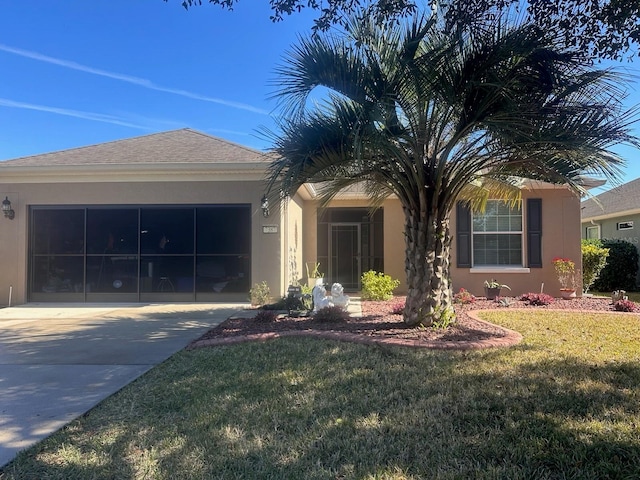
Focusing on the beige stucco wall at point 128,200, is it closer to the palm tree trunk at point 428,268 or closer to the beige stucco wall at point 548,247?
the palm tree trunk at point 428,268

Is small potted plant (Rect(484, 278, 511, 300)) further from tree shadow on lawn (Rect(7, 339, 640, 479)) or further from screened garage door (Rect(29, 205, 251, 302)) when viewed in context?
screened garage door (Rect(29, 205, 251, 302))

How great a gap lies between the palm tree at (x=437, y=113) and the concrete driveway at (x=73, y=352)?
3499 millimetres

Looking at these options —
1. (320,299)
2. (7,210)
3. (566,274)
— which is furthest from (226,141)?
(566,274)

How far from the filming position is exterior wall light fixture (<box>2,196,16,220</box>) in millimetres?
11266

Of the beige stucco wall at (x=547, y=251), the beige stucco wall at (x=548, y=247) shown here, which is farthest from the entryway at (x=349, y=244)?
the beige stucco wall at (x=548, y=247)

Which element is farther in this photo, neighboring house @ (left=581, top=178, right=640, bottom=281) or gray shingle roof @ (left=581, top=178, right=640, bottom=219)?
gray shingle roof @ (left=581, top=178, right=640, bottom=219)

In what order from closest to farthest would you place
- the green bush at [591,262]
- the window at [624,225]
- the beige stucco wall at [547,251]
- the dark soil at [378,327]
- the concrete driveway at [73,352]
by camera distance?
the concrete driveway at [73,352] → the dark soil at [378,327] → the beige stucco wall at [547,251] → the green bush at [591,262] → the window at [624,225]

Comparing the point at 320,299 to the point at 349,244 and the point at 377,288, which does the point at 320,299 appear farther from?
the point at 349,244

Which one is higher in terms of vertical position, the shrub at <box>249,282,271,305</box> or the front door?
the front door

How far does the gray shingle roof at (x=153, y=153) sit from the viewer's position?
1120cm

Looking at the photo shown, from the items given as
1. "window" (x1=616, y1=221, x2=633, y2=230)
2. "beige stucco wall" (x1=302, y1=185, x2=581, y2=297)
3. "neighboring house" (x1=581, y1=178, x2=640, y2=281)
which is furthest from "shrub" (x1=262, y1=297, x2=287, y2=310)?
"window" (x1=616, y1=221, x2=633, y2=230)

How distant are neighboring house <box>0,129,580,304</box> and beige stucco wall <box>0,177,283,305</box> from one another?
27 millimetres

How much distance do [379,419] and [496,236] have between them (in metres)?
9.99

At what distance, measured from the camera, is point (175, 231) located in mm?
11836
